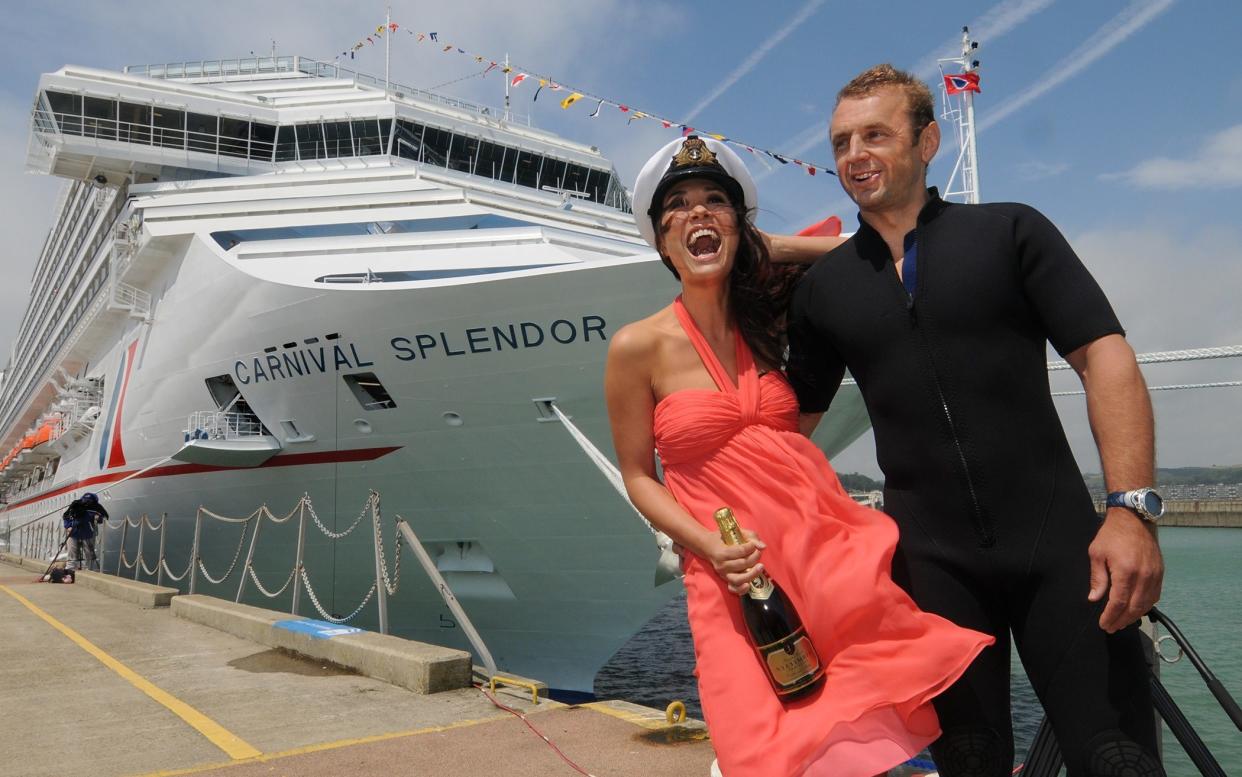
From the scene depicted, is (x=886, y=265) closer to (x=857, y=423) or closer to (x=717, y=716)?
(x=717, y=716)

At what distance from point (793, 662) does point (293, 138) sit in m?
15.1

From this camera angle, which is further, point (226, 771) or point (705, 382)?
point (226, 771)

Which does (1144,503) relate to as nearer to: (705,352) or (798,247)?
(705,352)

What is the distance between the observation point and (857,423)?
956cm

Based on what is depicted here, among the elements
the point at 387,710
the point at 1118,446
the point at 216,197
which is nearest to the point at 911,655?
the point at 1118,446

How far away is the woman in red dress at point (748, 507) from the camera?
1645 mm

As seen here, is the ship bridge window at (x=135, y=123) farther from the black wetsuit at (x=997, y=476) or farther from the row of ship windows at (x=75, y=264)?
the black wetsuit at (x=997, y=476)

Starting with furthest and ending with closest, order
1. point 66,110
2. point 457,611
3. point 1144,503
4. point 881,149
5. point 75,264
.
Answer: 1. point 75,264
2. point 66,110
3. point 457,611
4. point 881,149
5. point 1144,503

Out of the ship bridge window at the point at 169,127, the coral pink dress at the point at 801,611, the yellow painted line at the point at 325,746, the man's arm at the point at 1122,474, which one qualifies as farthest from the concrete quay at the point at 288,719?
the ship bridge window at the point at 169,127

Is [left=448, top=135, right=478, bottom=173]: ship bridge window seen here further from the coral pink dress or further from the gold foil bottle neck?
the gold foil bottle neck

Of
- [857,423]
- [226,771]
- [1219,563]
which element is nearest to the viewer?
[226,771]

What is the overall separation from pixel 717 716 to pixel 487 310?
7020 millimetres

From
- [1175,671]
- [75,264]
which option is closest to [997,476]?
[1175,671]

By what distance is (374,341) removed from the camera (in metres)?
9.11
